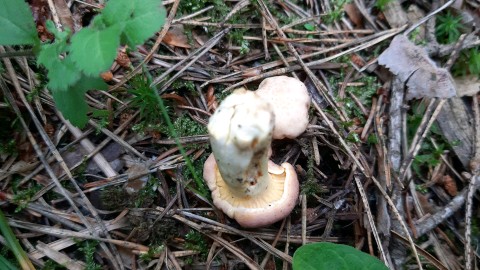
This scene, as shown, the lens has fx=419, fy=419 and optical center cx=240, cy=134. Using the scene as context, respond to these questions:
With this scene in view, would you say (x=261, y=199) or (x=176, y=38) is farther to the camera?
(x=176, y=38)

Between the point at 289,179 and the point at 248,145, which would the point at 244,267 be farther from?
the point at 248,145

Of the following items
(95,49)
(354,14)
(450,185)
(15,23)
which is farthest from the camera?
(354,14)

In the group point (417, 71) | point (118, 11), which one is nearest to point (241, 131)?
point (118, 11)

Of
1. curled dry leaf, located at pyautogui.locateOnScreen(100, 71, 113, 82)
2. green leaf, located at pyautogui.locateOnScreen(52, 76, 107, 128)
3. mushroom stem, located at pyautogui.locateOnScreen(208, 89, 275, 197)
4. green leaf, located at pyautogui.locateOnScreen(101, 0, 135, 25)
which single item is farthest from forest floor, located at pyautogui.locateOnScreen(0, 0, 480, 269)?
mushroom stem, located at pyautogui.locateOnScreen(208, 89, 275, 197)

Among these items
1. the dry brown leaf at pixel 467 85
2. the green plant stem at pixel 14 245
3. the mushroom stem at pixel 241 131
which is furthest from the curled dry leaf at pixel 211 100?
the dry brown leaf at pixel 467 85

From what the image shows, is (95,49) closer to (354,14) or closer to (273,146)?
(273,146)

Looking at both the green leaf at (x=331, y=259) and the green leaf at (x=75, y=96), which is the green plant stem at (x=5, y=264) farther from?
the green leaf at (x=331, y=259)
